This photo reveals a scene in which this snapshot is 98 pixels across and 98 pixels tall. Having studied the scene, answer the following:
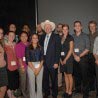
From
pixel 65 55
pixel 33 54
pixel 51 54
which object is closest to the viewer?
pixel 33 54

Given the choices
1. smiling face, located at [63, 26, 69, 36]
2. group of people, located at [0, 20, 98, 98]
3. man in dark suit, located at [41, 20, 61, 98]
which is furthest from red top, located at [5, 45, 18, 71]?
smiling face, located at [63, 26, 69, 36]

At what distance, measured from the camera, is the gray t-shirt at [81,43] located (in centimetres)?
543

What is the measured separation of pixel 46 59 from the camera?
531 cm

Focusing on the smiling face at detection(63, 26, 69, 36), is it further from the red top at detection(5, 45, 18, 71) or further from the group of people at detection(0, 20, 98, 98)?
the red top at detection(5, 45, 18, 71)

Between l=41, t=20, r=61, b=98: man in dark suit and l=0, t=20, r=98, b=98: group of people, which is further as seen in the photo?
l=41, t=20, r=61, b=98: man in dark suit

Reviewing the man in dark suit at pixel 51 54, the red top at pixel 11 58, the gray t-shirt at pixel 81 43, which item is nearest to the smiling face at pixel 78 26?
the gray t-shirt at pixel 81 43

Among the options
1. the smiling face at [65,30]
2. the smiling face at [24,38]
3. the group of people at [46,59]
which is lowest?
the group of people at [46,59]

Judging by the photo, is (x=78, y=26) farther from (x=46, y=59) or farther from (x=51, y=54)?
(x=46, y=59)

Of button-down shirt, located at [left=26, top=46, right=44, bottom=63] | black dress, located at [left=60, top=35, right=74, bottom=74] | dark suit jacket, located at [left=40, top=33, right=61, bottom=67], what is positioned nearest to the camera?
button-down shirt, located at [left=26, top=46, right=44, bottom=63]

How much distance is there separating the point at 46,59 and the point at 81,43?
732mm

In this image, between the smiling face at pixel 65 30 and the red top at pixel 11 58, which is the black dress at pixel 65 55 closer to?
the smiling face at pixel 65 30

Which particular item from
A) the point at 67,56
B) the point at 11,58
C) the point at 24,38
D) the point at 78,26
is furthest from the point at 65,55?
the point at 11,58

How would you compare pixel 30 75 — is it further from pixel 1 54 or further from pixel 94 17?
pixel 94 17

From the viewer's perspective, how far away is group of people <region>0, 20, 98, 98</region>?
5.05 metres
